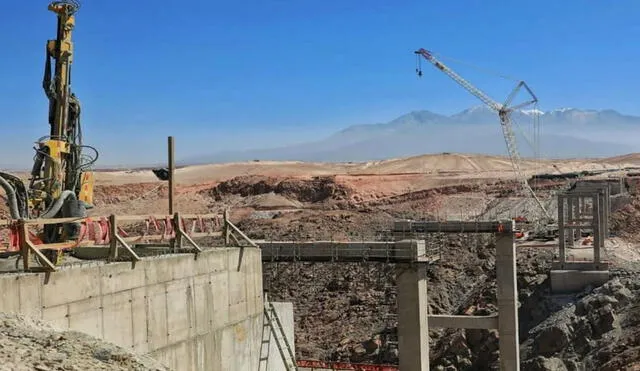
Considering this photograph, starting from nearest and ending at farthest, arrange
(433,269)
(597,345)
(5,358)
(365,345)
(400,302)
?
(5,358) → (400,302) → (597,345) → (365,345) → (433,269)

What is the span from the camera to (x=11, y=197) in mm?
13727

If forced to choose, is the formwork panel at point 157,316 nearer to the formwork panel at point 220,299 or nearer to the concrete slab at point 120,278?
the concrete slab at point 120,278

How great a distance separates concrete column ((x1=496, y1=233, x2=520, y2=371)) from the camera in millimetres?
29344

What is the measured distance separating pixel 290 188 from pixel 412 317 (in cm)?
5033

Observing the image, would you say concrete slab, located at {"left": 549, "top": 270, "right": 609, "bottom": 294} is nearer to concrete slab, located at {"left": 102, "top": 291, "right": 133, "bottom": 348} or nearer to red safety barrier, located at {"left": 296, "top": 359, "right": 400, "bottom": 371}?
red safety barrier, located at {"left": 296, "top": 359, "right": 400, "bottom": 371}

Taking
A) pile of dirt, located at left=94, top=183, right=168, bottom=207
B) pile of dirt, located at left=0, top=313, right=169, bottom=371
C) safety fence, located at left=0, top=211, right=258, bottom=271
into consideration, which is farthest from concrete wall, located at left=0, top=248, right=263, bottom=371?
pile of dirt, located at left=94, top=183, right=168, bottom=207

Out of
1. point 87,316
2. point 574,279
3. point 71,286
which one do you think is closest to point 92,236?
point 87,316

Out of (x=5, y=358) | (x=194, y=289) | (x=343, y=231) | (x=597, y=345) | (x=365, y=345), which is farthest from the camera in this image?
(x=343, y=231)

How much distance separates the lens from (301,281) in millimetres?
41031

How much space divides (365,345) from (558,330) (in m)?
8.58

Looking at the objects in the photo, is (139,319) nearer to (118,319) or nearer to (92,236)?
(118,319)

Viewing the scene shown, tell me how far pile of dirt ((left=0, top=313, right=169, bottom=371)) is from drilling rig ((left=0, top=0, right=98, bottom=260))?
6.60m

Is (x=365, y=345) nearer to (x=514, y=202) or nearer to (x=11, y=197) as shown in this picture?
(x=11, y=197)

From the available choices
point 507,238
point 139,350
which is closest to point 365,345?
point 507,238
